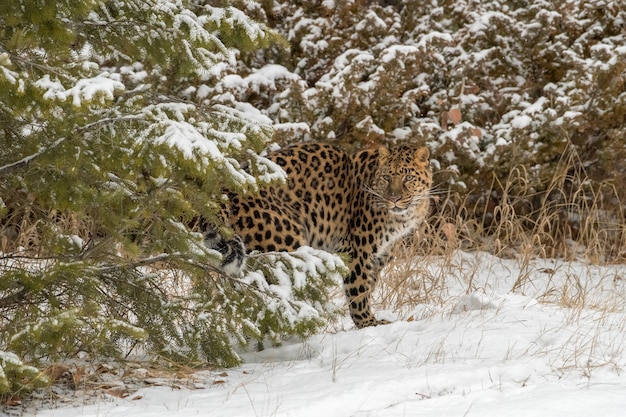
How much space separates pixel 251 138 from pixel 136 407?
1389 millimetres

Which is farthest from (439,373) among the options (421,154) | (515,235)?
(515,235)

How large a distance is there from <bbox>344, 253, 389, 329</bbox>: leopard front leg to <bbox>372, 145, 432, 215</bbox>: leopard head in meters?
0.43

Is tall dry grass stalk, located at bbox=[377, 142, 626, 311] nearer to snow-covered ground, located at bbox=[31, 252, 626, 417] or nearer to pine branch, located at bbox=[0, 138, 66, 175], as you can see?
snow-covered ground, located at bbox=[31, 252, 626, 417]

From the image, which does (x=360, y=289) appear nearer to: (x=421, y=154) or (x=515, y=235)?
(x=421, y=154)

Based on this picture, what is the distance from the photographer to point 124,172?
4234mm

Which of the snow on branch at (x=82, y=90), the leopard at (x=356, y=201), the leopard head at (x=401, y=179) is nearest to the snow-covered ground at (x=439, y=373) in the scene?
the leopard at (x=356, y=201)

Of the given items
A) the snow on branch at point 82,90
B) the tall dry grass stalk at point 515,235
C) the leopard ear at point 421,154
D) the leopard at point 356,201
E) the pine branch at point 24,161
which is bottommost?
the tall dry grass stalk at point 515,235

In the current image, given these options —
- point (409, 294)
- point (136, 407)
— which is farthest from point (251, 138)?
point (409, 294)

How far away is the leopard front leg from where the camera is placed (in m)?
6.46

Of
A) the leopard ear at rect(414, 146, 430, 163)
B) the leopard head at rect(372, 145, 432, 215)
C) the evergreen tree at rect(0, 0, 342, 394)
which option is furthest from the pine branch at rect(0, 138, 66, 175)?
the leopard ear at rect(414, 146, 430, 163)

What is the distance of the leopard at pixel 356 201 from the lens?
257 inches

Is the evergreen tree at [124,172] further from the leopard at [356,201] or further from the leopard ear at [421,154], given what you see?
the leopard ear at [421,154]

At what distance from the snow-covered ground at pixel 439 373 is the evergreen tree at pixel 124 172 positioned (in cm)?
29

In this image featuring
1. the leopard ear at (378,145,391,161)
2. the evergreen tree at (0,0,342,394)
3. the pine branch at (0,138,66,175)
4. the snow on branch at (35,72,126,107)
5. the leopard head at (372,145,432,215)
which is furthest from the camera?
the leopard ear at (378,145,391,161)
